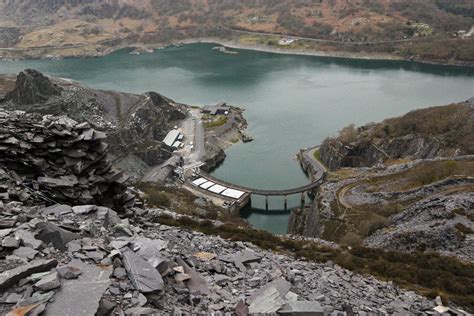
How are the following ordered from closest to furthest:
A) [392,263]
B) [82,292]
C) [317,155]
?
[82,292] → [392,263] → [317,155]

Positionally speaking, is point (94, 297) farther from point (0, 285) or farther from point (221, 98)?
point (221, 98)

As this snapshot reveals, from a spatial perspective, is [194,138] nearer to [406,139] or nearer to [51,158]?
[406,139]

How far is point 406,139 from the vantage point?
10344cm

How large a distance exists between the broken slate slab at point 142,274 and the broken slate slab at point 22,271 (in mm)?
3122

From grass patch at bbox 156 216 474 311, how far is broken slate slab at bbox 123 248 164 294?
18864 millimetres

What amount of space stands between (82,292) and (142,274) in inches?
113

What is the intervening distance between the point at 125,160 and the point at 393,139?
6912 cm

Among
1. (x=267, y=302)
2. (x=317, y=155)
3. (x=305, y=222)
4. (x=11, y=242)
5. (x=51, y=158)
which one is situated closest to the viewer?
(x=11, y=242)

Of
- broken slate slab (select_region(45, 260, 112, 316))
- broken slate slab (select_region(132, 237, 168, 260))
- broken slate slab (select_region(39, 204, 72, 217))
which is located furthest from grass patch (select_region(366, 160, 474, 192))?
broken slate slab (select_region(45, 260, 112, 316))

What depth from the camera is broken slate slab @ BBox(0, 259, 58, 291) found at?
16200 mm

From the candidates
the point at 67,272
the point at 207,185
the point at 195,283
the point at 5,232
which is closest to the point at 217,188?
the point at 207,185

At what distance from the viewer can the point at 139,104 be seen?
13925 centimetres

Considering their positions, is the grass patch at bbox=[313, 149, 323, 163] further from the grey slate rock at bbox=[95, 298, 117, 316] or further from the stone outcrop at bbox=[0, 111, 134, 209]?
the grey slate rock at bbox=[95, 298, 117, 316]

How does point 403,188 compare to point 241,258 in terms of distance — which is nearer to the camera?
point 241,258
